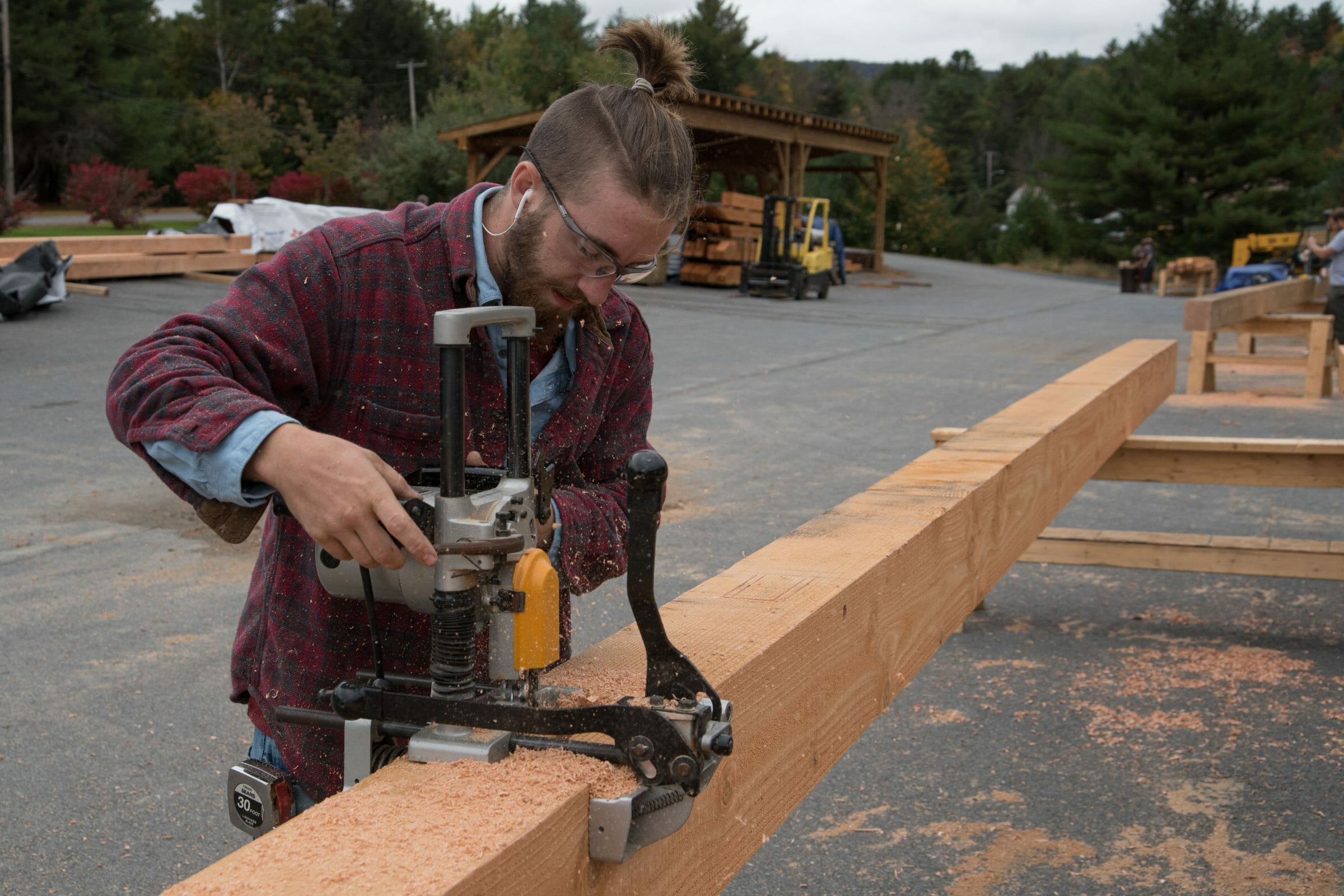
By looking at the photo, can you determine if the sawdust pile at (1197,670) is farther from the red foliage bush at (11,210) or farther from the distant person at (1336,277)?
the red foliage bush at (11,210)

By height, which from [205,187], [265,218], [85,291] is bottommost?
[85,291]

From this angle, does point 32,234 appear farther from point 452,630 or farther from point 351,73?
point 351,73

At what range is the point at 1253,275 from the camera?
22.0 meters

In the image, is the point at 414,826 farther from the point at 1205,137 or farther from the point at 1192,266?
the point at 1205,137

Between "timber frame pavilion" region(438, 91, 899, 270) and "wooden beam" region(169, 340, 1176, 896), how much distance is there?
1713 cm

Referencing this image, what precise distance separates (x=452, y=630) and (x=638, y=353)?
91 centimetres

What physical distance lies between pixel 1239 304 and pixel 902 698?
654 centimetres

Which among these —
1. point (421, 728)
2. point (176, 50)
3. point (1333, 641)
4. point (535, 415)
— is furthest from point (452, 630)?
point (176, 50)

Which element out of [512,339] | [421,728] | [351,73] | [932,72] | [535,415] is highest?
[932,72]

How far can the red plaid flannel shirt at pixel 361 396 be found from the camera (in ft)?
5.53

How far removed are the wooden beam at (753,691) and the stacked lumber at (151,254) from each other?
15703 millimetres

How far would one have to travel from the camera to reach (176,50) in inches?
2347

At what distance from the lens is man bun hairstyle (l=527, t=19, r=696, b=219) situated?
1632mm

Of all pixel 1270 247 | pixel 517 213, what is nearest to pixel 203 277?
pixel 517 213
